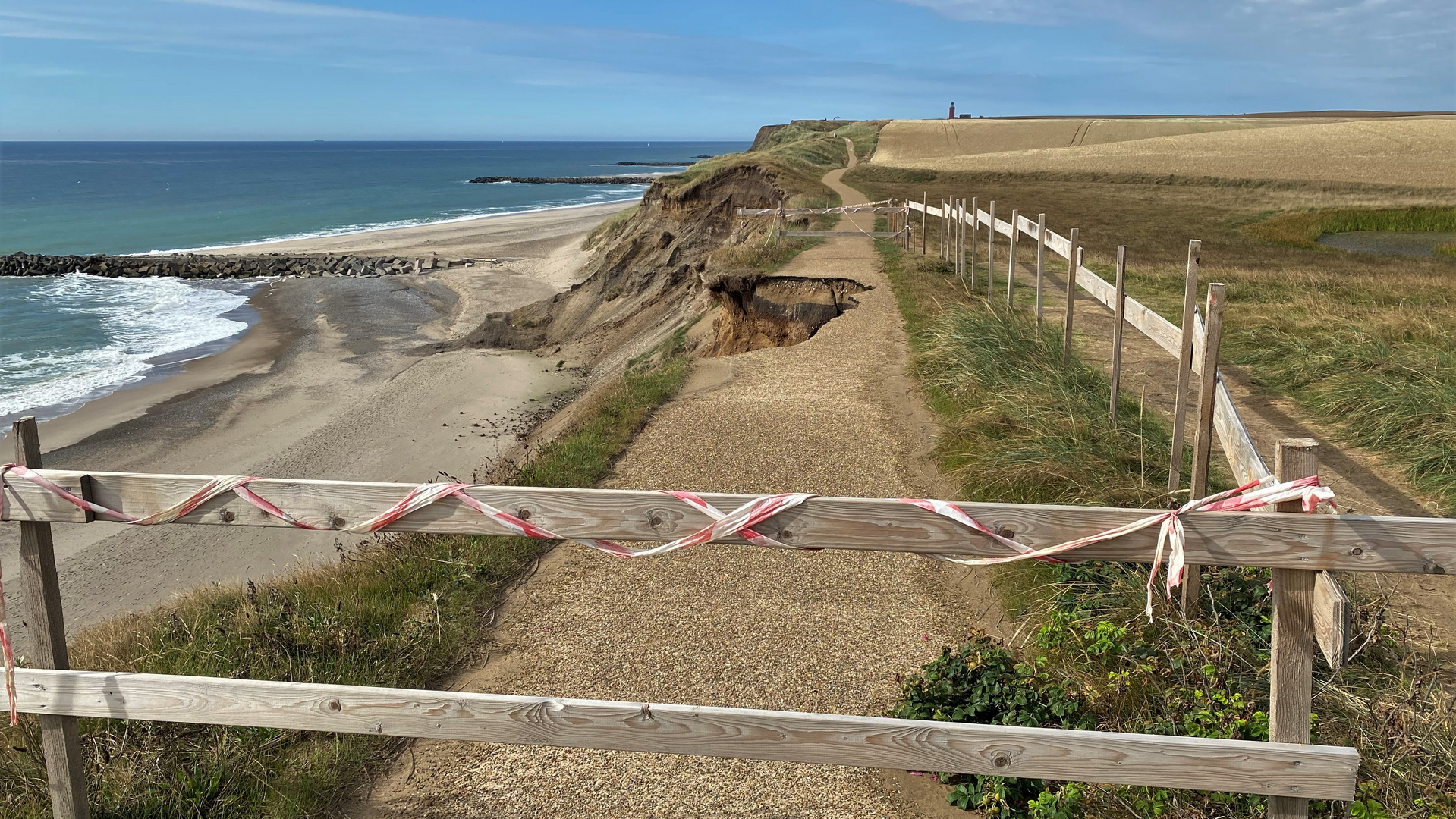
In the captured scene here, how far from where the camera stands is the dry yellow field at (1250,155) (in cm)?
4453

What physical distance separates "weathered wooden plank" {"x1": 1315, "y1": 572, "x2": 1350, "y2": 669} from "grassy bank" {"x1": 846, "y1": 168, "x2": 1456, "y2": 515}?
5.16 m

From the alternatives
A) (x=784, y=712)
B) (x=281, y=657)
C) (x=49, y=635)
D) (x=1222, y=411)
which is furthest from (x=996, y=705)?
(x=49, y=635)

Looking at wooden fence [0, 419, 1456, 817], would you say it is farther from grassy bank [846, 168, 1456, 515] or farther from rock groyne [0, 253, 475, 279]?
rock groyne [0, 253, 475, 279]

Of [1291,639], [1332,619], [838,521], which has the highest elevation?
[838,521]

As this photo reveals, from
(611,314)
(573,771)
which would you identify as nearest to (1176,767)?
(573,771)

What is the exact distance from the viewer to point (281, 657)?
5.22 m

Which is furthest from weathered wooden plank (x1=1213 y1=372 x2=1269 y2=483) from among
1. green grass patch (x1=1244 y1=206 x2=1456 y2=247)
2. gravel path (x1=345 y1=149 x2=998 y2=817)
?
green grass patch (x1=1244 y1=206 x2=1456 y2=247)

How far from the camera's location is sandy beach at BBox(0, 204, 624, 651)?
11773mm

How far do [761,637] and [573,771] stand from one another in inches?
62.6

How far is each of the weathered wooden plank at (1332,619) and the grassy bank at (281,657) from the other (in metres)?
3.91

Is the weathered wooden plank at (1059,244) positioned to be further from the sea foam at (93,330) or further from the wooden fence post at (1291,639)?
the sea foam at (93,330)

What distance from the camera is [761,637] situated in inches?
226

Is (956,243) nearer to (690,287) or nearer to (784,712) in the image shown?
(690,287)

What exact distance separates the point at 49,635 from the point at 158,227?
7238 centimetres
